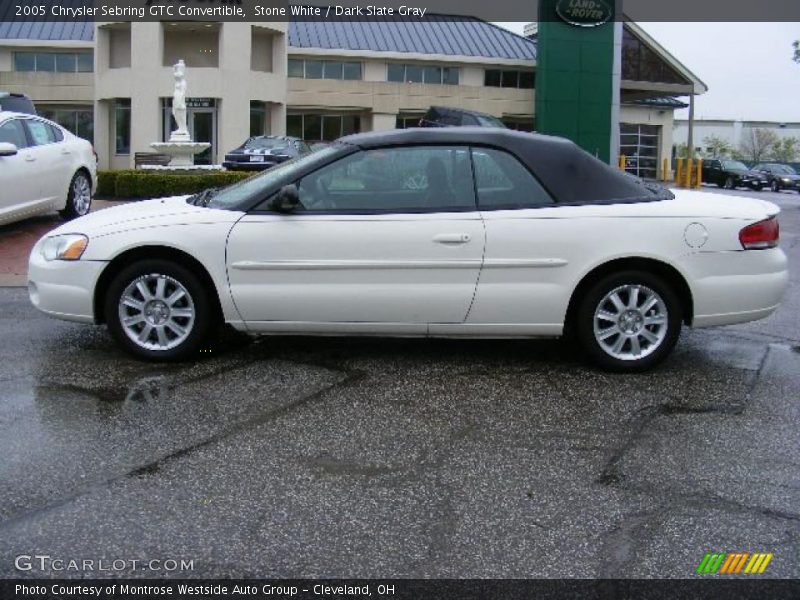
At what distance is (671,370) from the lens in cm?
622

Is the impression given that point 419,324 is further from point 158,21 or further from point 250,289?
point 158,21

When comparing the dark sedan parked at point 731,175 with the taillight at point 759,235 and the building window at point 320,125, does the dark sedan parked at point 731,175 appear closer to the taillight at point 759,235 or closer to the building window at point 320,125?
the building window at point 320,125

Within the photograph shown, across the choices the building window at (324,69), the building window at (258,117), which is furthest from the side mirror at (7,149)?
the building window at (324,69)

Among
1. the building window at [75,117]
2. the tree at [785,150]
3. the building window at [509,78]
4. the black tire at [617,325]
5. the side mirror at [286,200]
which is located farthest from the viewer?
the tree at [785,150]

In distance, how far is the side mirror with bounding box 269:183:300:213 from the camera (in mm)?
5832

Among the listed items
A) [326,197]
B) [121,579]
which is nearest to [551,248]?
[326,197]

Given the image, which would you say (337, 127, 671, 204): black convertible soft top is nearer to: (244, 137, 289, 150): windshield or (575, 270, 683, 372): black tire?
(575, 270, 683, 372): black tire

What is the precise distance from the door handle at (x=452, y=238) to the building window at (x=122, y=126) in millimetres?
38524

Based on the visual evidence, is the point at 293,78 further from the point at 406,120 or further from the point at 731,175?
the point at 731,175

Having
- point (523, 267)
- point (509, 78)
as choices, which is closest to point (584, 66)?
point (509, 78)

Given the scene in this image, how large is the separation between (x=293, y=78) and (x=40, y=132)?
34696mm

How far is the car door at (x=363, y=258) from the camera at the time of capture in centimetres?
587

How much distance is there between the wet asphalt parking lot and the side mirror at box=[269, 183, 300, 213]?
39.3 inches

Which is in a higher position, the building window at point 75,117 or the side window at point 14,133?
the building window at point 75,117
